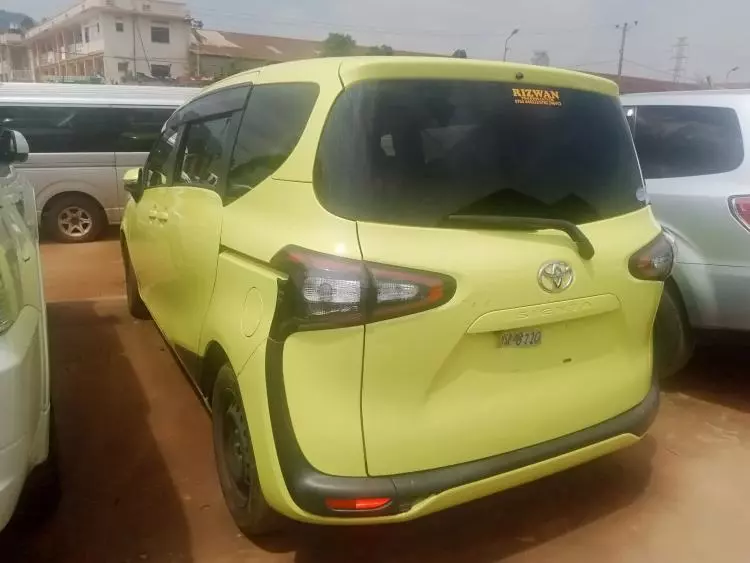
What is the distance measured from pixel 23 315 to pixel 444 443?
4.78 feet

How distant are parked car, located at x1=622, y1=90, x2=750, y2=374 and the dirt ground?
57cm

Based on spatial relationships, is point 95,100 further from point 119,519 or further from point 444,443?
point 444,443

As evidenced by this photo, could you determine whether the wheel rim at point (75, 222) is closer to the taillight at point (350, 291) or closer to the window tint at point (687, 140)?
the window tint at point (687, 140)

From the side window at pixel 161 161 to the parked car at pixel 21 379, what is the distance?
3.23ft

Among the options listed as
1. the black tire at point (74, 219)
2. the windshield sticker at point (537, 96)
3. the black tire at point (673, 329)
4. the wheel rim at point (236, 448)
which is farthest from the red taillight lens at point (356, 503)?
the black tire at point (74, 219)

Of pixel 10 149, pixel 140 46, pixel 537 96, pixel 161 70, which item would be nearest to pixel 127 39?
pixel 140 46

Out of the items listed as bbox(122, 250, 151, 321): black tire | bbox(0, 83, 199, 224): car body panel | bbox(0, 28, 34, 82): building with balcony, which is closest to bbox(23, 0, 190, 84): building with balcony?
bbox(0, 28, 34, 82): building with balcony

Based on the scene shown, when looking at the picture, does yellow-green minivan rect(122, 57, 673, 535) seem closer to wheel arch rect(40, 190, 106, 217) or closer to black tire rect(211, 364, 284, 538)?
black tire rect(211, 364, 284, 538)

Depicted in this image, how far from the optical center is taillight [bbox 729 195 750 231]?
3.66 meters

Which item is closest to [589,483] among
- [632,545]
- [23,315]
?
[632,545]

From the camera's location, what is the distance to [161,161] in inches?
164

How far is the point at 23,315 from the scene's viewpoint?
2.25 meters

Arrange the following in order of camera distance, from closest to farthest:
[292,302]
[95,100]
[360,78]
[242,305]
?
[292,302] < [360,78] < [242,305] < [95,100]

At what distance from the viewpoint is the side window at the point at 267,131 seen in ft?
8.17
